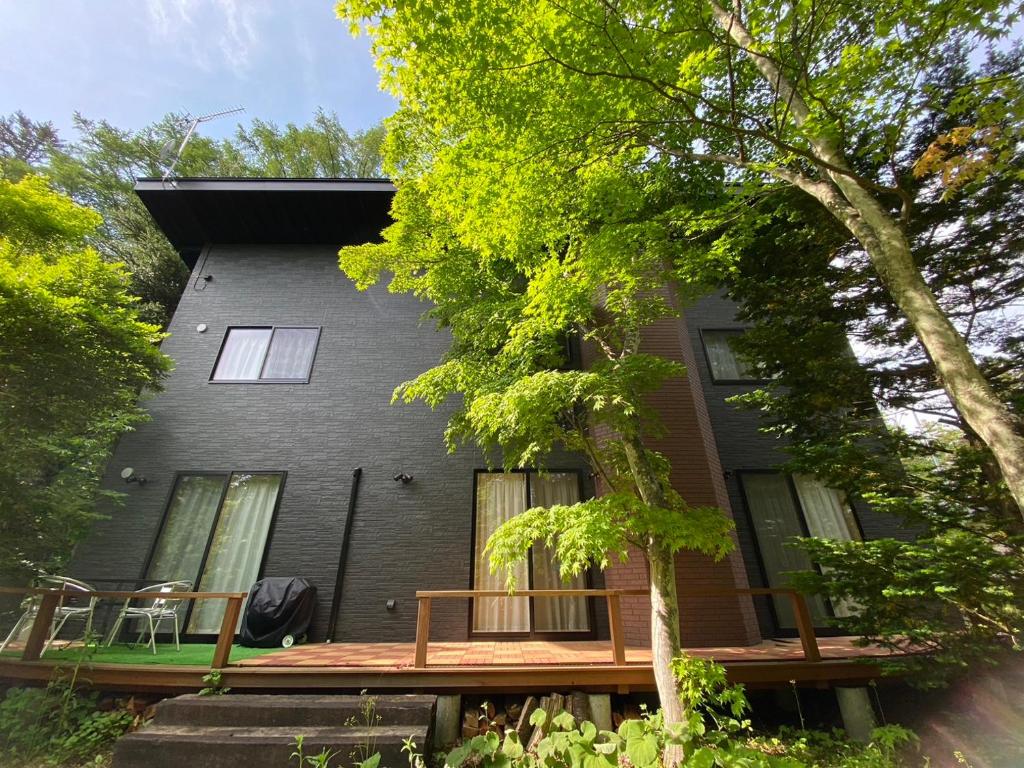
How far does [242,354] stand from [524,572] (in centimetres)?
600

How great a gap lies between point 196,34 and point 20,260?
540 cm

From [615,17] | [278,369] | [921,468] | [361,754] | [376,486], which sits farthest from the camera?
[278,369]

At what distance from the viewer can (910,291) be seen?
2.36 meters

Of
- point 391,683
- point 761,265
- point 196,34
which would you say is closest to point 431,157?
point 761,265

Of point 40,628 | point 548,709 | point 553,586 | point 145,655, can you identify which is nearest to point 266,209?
point 40,628

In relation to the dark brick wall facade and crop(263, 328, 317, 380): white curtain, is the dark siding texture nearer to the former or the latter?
the dark brick wall facade

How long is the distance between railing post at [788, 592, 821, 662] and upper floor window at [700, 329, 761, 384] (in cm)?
356

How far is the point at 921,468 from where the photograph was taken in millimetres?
3213

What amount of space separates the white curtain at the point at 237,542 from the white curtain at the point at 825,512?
7.48 meters

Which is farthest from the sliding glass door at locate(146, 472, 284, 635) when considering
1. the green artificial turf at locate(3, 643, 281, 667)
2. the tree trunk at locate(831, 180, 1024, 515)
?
the tree trunk at locate(831, 180, 1024, 515)

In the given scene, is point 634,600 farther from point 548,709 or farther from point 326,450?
point 326,450

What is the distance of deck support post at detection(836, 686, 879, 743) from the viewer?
3221 millimetres

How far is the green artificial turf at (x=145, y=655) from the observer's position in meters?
3.64

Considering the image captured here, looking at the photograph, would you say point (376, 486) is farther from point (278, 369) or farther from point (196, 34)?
point (196, 34)
